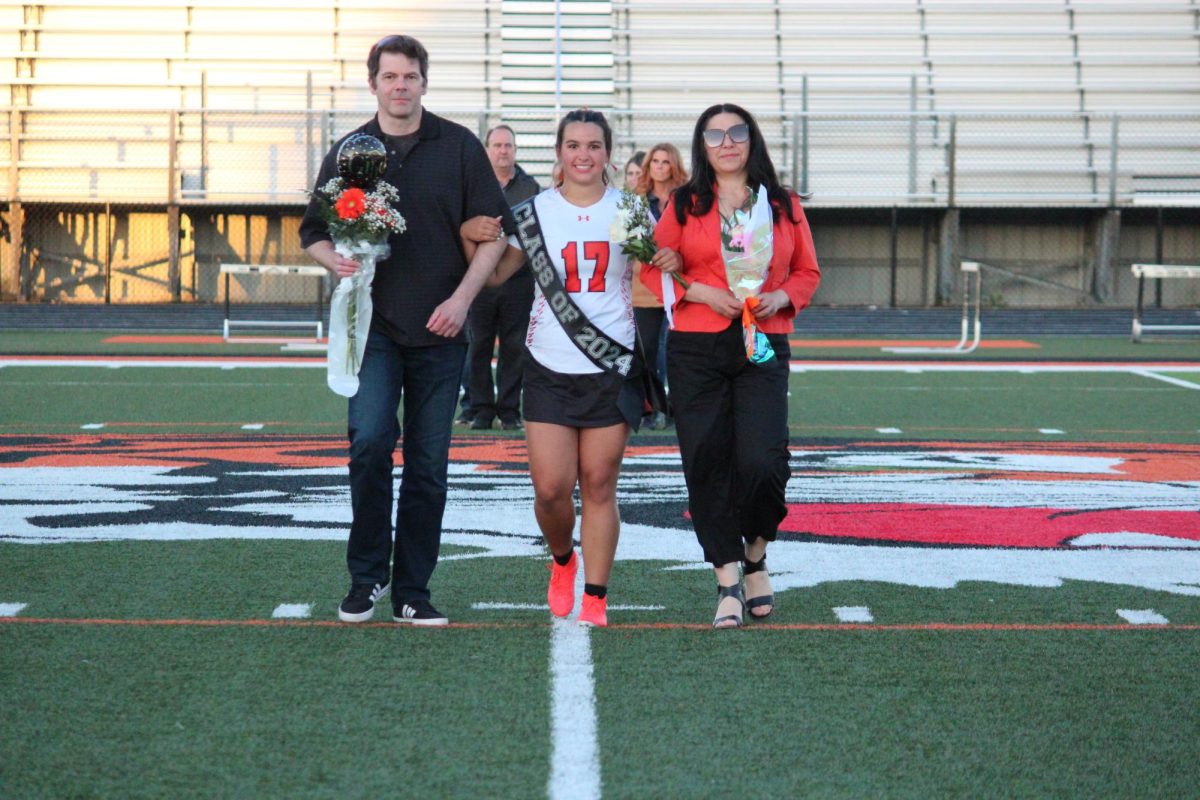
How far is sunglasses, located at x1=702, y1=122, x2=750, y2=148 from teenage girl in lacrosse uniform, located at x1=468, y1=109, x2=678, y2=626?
297mm

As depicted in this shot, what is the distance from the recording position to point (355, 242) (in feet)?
14.7

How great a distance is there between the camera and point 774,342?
4.73 meters

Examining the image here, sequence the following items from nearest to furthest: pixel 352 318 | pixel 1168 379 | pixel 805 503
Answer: pixel 352 318
pixel 805 503
pixel 1168 379

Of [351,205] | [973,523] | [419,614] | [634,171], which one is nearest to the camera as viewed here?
[351,205]

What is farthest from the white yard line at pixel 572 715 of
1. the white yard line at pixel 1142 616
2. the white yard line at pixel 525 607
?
the white yard line at pixel 1142 616

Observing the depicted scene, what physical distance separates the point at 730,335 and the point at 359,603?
1.31 m

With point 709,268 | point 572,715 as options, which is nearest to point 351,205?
point 709,268

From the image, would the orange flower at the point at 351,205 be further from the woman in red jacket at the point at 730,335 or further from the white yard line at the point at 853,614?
the white yard line at the point at 853,614

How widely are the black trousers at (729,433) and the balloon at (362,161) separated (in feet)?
3.22

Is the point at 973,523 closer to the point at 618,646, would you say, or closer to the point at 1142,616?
the point at 1142,616

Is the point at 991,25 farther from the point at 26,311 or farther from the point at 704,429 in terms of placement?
the point at 704,429

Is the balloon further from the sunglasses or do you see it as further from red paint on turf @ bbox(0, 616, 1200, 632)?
red paint on turf @ bbox(0, 616, 1200, 632)

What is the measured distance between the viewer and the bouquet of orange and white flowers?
4.47 metres

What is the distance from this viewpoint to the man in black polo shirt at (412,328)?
462 cm
